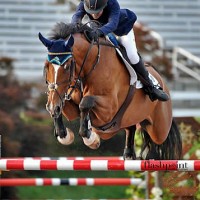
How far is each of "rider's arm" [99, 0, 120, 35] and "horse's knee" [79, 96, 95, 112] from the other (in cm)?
51

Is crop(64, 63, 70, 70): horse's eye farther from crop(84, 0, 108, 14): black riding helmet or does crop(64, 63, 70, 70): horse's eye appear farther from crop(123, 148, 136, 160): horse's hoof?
crop(123, 148, 136, 160): horse's hoof

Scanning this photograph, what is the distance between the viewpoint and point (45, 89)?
12.9 meters

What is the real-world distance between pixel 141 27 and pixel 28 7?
4.27m

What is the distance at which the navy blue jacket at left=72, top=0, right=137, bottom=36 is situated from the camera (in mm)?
6094

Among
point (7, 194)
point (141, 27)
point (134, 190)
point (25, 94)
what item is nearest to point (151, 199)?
point (134, 190)

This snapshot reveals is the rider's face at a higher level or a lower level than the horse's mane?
higher

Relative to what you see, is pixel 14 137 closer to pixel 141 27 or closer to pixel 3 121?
pixel 3 121

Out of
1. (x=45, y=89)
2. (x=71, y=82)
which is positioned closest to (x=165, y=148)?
(x=71, y=82)

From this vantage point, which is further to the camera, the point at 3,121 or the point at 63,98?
the point at 3,121

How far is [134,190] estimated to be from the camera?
900cm

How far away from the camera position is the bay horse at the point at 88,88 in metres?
5.75

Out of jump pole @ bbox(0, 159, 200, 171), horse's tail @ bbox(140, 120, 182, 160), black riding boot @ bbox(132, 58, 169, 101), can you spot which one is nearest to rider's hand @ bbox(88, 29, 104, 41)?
black riding boot @ bbox(132, 58, 169, 101)

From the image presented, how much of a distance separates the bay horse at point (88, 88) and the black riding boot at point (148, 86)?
0.24 ft

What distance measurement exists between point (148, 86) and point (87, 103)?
3.05 feet
